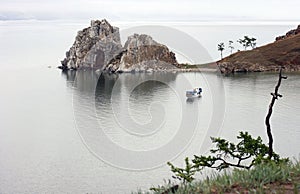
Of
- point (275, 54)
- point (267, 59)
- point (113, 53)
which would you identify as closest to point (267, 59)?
point (267, 59)

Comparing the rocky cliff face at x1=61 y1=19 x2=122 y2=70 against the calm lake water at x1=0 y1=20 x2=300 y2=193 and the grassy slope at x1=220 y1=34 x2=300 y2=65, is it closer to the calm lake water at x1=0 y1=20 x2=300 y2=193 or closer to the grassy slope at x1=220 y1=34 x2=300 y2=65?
the grassy slope at x1=220 y1=34 x2=300 y2=65

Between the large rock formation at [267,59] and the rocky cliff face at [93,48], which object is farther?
the rocky cliff face at [93,48]

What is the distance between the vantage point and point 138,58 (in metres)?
84.8

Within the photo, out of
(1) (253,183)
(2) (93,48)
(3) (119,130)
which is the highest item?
(2) (93,48)

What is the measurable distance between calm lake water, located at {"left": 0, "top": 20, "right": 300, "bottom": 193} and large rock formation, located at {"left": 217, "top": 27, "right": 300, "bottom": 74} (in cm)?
2242

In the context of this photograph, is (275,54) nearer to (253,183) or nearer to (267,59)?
(267,59)

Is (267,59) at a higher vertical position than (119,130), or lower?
higher

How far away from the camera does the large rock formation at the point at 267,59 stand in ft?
265

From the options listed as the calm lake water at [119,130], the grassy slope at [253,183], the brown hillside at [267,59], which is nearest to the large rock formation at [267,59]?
the brown hillside at [267,59]

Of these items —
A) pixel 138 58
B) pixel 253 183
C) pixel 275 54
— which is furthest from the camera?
pixel 275 54

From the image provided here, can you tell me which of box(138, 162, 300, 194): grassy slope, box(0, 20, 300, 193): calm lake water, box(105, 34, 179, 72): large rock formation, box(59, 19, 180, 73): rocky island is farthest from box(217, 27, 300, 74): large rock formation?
box(138, 162, 300, 194): grassy slope

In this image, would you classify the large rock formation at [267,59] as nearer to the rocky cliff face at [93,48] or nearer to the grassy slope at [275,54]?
the grassy slope at [275,54]

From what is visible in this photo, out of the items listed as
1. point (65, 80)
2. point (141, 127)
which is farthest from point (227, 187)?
point (65, 80)

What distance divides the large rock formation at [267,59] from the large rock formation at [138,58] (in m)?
10.4
